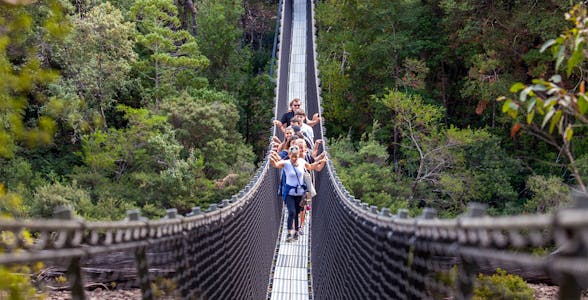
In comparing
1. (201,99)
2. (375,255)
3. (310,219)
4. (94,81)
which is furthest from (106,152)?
(375,255)

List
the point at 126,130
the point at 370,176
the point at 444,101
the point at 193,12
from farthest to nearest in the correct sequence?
the point at 193,12 < the point at 444,101 < the point at 126,130 < the point at 370,176

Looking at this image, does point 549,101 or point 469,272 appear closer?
point 469,272

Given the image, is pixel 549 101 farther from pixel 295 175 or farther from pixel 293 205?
pixel 293 205

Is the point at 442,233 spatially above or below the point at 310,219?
above

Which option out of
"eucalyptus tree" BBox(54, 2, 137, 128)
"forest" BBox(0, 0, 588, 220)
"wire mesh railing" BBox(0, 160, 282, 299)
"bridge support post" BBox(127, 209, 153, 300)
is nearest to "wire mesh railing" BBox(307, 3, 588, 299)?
"wire mesh railing" BBox(0, 160, 282, 299)

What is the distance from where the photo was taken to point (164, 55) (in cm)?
1427

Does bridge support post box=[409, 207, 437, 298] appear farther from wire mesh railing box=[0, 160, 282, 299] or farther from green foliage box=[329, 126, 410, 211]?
green foliage box=[329, 126, 410, 211]

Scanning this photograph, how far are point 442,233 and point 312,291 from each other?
3.25 metres

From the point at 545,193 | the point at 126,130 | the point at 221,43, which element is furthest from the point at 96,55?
the point at 545,193

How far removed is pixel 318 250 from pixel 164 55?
10.6m

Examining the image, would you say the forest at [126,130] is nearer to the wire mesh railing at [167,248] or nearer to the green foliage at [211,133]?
the green foliage at [211,133]

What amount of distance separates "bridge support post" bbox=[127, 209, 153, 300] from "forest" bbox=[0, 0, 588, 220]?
857 cm

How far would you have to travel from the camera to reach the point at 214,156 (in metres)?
13.1

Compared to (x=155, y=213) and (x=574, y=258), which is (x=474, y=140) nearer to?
(x=155, y=213)
